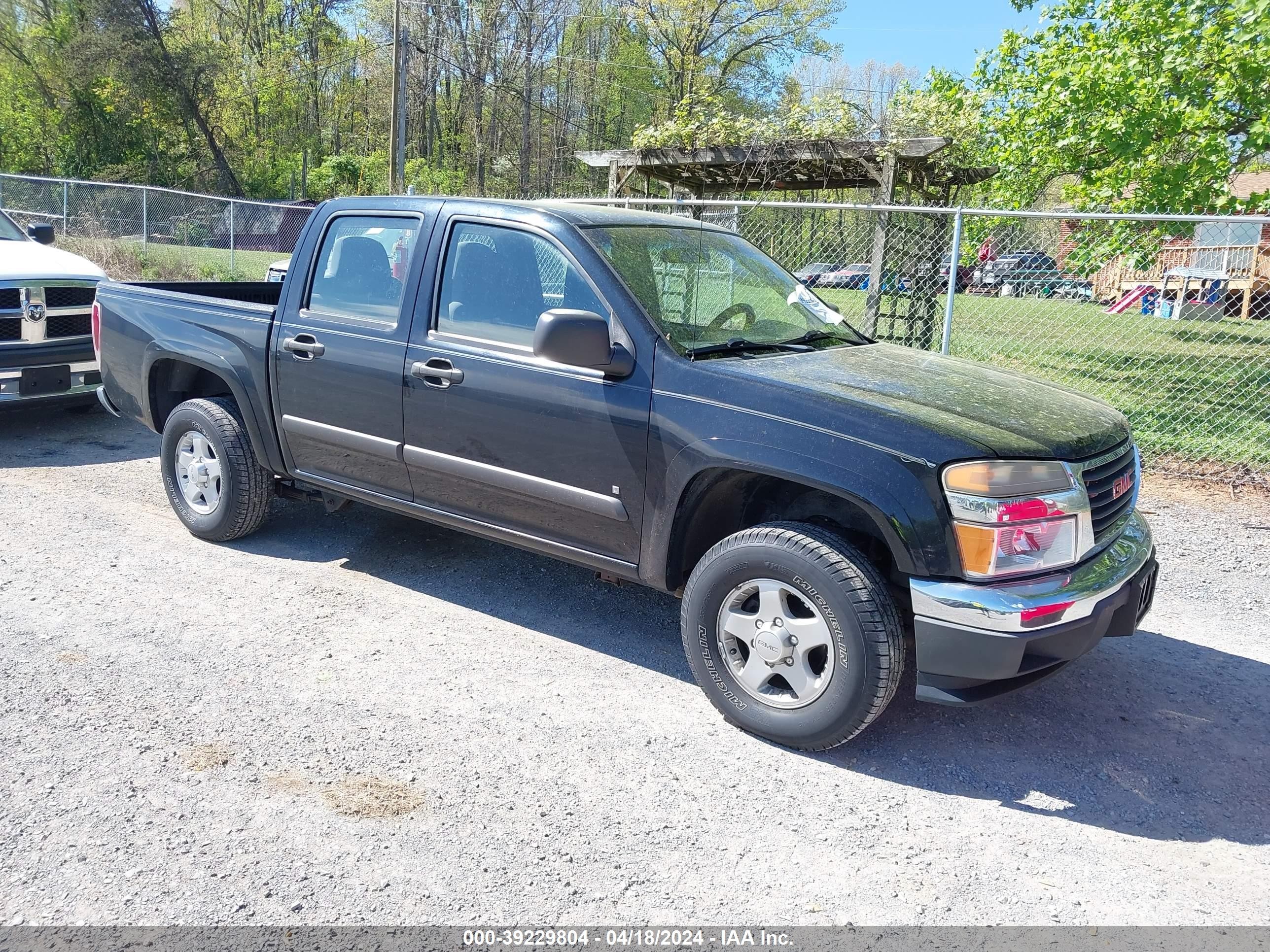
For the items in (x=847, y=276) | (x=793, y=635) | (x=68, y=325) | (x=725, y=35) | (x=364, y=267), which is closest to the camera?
(x=793, y=635)

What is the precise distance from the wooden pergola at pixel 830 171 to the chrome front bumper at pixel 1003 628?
7.22 m

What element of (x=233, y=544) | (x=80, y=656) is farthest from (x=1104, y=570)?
(x=233, y=544)

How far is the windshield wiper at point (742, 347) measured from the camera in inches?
150

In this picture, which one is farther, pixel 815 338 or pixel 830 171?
pixel 830 171

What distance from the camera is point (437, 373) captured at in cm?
421

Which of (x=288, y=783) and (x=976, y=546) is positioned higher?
(x=976, y=546)

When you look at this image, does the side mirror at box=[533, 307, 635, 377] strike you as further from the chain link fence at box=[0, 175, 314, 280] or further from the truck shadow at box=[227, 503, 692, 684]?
the chain link fence at box=[0, 175, 314, 280]

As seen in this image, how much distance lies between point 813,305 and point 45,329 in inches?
224

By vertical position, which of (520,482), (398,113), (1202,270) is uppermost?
(398,113)

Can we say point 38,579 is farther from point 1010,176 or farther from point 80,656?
point 1010,176

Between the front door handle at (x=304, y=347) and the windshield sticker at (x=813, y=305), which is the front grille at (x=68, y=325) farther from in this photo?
the windshield sticker at (x=813, y=305)

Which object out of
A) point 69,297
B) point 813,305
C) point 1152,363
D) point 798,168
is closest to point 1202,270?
point 1152,363

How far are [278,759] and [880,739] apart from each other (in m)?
2.11

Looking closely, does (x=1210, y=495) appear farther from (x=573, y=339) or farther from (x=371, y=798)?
(x=371, y=798)
